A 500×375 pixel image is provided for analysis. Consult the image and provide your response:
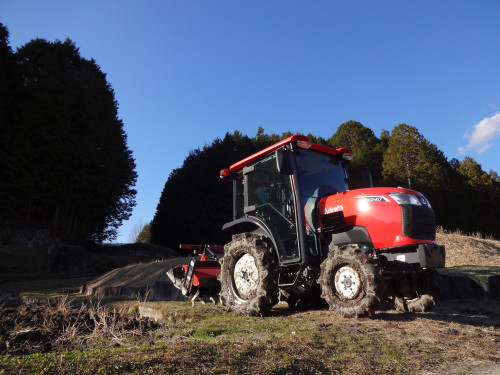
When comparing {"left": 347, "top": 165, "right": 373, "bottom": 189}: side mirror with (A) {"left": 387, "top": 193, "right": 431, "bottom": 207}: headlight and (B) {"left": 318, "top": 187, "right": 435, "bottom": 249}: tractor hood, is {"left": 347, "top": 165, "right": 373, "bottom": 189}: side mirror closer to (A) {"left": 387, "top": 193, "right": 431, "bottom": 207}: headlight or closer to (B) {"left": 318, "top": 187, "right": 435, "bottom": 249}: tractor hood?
(B) {"left": 318, "top": 187, "right": 435, "bottom": 249}: tractor hood

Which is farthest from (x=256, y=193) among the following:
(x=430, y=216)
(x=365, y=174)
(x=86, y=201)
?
(x=86, y=201)

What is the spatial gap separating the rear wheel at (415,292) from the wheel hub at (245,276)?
6.16 feet

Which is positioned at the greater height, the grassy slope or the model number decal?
the model number decal

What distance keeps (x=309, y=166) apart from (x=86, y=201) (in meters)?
20.0

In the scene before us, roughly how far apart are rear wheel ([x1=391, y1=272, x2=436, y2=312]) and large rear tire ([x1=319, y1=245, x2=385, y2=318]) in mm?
1123

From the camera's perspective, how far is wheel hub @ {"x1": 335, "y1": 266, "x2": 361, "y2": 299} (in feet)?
12.7

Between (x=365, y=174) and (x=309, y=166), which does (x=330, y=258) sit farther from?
(x=365, y=174)

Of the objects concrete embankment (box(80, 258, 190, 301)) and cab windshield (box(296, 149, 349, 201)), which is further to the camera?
concrete embankment (box(80, 258, 190, 301))

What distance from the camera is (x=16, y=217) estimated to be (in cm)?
2031

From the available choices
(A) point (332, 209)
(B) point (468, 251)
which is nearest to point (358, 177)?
(A) point (332, 209)

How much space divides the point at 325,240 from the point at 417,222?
116cm

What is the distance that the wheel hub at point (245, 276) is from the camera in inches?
191

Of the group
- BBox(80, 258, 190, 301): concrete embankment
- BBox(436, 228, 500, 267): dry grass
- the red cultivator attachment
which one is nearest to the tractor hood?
the red cultivator attachment

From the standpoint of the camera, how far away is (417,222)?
13.7ft
